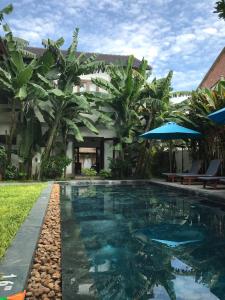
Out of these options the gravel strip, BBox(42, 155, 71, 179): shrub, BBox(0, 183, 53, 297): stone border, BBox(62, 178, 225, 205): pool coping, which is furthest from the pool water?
BBox(42, 155, 71, 179): shrub

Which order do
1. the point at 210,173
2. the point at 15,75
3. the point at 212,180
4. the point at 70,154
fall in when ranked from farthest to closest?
the point at 70,154, the point at 15,75, the point at 210,173, the point at 212,180

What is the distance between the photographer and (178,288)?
12.9 feet

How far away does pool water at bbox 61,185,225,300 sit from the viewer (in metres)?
3.87

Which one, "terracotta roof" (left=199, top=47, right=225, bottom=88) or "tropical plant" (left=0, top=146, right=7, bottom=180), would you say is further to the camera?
"terracotta roof" (left=199, top=47, right=225, bottom=88)

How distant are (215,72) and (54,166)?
57.7ft

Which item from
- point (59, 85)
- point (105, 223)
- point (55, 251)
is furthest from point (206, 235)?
point (59, 85)

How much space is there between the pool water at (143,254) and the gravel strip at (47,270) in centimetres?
11

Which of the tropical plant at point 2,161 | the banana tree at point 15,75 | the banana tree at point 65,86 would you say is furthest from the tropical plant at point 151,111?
the tropical plant at point 2,161

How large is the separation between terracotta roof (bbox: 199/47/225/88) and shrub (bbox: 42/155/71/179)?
1454 cm

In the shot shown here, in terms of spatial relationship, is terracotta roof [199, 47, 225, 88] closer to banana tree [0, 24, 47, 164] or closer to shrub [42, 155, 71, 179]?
shrub [42, 155, 71, 179]

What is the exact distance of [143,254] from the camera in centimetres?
532

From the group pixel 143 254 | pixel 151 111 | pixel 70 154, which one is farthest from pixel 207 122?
pixel 143 254

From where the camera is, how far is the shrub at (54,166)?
21.4 m

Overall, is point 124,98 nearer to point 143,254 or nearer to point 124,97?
point 124,97
